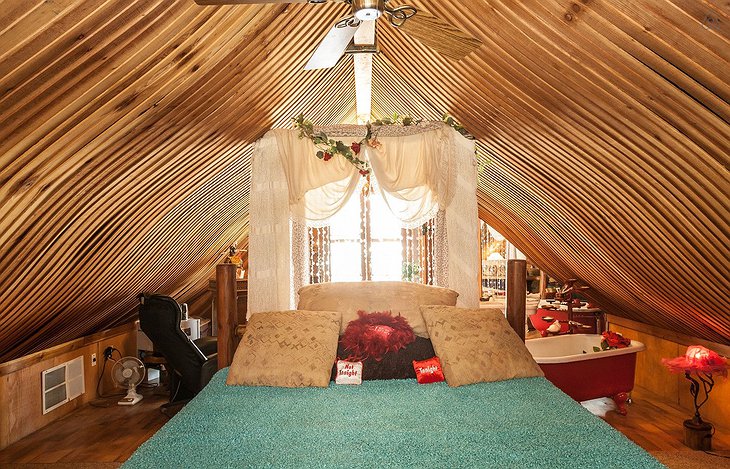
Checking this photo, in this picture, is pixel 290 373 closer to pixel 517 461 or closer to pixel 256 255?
pixel 256 255

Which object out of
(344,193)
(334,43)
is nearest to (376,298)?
(344,193)

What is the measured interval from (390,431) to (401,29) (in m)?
1.78

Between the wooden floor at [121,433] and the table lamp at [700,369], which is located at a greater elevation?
the table lamp at [700,369]

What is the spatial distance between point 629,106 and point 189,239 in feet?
13.7

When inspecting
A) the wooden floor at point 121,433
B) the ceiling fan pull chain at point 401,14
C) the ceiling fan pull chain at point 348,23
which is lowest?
the wooden floor at point 121,433

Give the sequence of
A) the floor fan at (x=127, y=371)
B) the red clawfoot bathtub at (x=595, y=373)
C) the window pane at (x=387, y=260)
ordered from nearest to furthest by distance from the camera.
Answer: the red clawfoot bathtub at (x=595, y=373)
the floor fan at (x=127, y=371)
the window pane at (x=387, y=260)

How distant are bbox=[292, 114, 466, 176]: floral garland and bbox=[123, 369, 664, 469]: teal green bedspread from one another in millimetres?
1773

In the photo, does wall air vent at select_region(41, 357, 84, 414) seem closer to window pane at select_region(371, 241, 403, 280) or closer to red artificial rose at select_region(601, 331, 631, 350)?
window pane at select_region(371, 241, 403, 280)

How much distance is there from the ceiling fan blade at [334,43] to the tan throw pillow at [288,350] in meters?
1.48

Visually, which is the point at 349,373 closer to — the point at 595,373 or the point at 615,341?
the point at 595,373

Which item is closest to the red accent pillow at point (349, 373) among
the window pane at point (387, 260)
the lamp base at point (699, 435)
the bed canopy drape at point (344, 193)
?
the bed canopy drape at point (344, 193)

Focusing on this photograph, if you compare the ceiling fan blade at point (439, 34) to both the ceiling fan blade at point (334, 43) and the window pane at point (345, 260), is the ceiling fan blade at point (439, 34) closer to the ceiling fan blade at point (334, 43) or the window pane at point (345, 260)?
the ceiling fan blade at point (334, 43)

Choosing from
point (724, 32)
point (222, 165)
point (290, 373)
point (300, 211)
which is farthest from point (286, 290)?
point (724, 32)

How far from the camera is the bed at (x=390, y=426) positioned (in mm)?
1981
